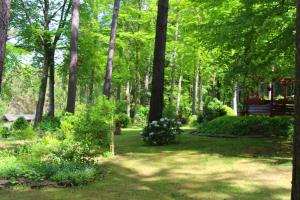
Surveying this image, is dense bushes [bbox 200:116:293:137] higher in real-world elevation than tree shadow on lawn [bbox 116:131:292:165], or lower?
higher

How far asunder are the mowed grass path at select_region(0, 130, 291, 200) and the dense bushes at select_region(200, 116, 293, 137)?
7.77 ft

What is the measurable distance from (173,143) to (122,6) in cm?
1984

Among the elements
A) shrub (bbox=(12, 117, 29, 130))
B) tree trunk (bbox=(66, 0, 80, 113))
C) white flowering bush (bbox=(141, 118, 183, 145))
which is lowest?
shrub (bbox=(12, 117, 29, 130))

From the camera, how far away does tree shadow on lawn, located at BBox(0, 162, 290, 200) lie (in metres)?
6.47

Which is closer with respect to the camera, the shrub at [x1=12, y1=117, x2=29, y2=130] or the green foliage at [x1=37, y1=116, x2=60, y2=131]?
the green foliage at [x1=37, y1=116, x2=60, y2=131]

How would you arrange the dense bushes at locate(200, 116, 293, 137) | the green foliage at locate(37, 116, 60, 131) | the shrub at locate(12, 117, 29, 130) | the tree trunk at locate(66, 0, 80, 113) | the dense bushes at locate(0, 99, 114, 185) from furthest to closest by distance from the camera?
the shrub at locate(12, 117, 29, 130) < the green foliage at locate(37, 116, 60, 131) < the tree trunk at locate(66, 0, 80, 113) < the dense bushes at locate(200, 116, 293, 137) < the dense bushes at locate(0, 99, 114, 185)

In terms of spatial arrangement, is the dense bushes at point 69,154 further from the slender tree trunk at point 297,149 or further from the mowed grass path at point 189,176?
the slender tree trunk at point 297,149

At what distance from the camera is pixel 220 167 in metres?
8.92

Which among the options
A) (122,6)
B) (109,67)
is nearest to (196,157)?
(109,67)

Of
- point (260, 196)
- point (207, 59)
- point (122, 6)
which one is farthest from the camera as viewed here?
point (122, 6)

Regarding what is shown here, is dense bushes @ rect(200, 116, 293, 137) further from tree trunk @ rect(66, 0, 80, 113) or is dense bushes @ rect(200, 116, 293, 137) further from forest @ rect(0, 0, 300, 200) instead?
tree trunk @ rect(66, 0, 80, 113)

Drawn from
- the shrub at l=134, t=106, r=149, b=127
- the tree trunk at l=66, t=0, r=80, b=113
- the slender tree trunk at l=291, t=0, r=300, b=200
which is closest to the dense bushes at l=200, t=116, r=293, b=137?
the tree trunk at l=66, t=0, r=80, b=113

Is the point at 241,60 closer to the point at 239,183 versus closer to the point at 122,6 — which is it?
the point at 239,183

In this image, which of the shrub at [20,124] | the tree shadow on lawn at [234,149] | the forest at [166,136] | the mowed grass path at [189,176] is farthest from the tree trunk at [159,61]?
the shrub at [20,124]
